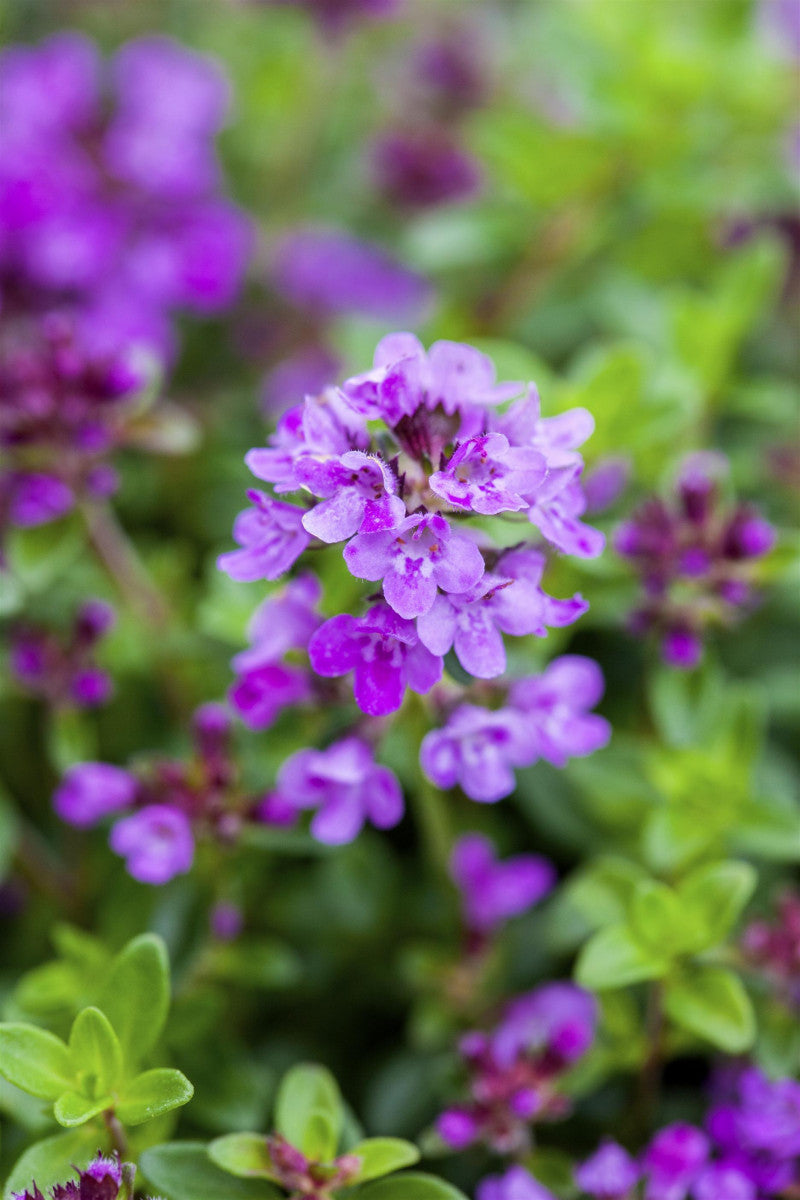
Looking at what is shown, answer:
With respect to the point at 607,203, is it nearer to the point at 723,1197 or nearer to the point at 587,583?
the point at 587,583

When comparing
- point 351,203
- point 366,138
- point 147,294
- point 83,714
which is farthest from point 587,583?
point 366,138

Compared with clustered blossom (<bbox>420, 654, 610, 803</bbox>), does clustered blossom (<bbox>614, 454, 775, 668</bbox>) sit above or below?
above

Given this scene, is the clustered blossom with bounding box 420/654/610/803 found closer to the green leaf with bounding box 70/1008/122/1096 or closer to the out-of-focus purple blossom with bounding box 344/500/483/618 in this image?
the out-of-focus purple blossom with bounding box 344/500/483/618

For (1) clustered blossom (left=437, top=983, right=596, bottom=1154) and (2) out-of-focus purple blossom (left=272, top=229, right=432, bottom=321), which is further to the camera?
(2) out-of-focus purple blossom (left=272, top=229, right=432, bottom=321)

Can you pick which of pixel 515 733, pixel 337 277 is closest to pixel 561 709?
pixel 515 733

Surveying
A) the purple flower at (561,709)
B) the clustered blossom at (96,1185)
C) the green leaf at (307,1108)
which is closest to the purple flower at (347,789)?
the purple flower at (561,709)

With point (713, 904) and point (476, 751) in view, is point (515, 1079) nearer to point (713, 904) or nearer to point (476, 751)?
point (713, 904)

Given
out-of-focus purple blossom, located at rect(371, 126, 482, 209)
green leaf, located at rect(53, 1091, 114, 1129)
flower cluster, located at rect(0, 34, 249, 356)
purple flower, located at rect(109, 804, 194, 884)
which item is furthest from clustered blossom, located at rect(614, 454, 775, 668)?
out-of-focus purple blossom, located at rect(371, 126, 482, 209)
